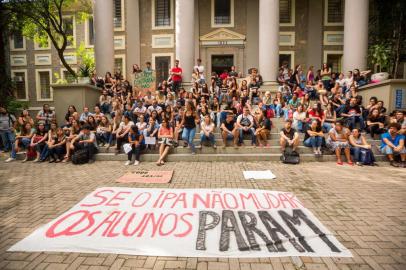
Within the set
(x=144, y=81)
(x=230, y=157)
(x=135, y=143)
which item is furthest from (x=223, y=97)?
(x=135, y=143)

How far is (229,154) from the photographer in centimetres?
895

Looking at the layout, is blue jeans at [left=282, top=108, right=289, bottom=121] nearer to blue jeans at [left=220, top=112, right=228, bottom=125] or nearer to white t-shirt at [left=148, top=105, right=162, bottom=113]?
blue jeans at [left=220, top=112, right=228, bottom=125]

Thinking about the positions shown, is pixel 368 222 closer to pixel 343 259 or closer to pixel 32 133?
pixel 343 259

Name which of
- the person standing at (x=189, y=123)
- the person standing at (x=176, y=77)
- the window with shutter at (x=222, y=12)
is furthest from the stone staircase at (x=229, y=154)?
the window with shutter at (x=222, y=12)

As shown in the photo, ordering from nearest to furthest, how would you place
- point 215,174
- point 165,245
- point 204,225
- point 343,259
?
point 343,259
point 165,245
point 204,225
point 215,174

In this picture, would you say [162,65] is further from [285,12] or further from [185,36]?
[285,12]

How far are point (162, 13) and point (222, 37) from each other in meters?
5.34

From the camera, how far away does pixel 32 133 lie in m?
10.1

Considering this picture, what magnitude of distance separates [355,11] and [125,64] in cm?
1617

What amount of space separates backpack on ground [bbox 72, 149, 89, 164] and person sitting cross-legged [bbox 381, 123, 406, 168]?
9.89m

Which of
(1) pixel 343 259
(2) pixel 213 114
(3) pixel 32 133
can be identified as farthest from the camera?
(2) pixel 213 114

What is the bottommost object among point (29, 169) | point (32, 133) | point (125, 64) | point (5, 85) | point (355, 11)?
point (29, 169)

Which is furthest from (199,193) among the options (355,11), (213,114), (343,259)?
(355,11)

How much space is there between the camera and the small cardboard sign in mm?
6258
